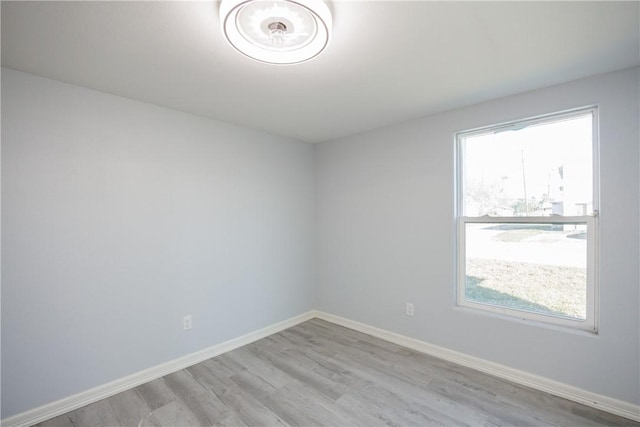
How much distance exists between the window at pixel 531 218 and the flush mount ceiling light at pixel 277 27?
184cm

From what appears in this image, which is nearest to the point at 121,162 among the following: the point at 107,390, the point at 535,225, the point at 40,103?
the point at 40,103

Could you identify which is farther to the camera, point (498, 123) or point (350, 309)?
point (350, 309)

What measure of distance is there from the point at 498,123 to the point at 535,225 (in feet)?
2.95

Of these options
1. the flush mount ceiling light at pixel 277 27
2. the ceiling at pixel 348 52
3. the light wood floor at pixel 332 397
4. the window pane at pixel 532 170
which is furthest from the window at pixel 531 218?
the flush mount ceiling light at pixel 277 27

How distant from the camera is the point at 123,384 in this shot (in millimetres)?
2213

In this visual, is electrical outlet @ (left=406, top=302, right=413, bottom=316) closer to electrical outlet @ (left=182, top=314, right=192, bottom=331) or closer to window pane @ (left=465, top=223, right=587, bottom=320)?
window pane @ (left=465, top=223, right=587, bottom=320)

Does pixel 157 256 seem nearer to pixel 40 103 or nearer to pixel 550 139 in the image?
pixel 40 103

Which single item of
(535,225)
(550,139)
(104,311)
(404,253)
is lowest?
(104,311)

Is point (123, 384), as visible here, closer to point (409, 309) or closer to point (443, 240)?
point (409, 309)

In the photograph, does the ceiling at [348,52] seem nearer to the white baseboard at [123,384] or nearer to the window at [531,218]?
the window at [531,218]

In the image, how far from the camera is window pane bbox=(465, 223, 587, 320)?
6.95ft

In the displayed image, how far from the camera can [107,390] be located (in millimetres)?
2137

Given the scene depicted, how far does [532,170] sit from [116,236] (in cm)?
340

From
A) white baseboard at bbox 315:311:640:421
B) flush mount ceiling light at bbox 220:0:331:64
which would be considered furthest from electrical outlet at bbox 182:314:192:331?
flush mount ceiling light at bbox 220:0:331:64
